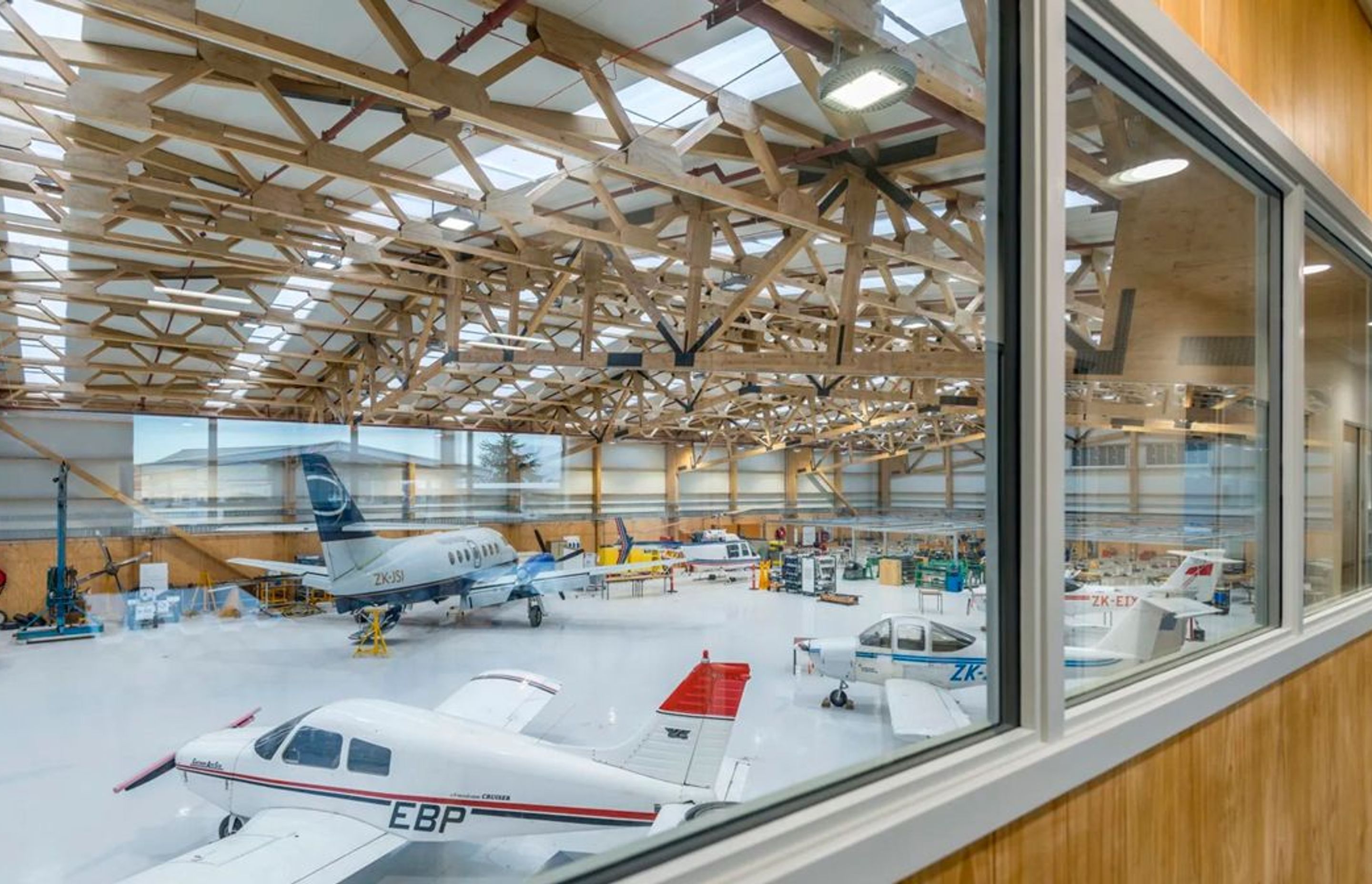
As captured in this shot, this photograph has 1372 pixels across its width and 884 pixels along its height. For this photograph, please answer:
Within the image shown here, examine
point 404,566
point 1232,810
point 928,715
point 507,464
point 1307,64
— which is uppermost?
point 1307,64

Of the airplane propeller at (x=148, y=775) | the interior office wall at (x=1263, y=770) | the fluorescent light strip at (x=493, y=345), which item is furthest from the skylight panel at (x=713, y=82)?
the airplane propeller at (x=148, y=775)

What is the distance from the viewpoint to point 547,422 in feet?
15.5

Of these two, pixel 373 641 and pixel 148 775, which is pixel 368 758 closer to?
pixel 373 641

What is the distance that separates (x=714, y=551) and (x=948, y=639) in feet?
20.5

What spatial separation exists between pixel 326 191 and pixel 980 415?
4879 mm

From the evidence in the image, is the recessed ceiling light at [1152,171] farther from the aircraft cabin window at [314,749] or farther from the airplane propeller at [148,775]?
the aircraft cabin window at [314,749]

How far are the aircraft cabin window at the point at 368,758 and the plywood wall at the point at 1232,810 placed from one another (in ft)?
8.59

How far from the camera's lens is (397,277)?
Result: 6.14 meters

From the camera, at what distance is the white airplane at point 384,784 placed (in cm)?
226

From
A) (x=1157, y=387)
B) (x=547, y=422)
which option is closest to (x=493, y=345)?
(x=547, y=422)

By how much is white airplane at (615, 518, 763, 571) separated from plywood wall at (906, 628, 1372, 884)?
4.19 m

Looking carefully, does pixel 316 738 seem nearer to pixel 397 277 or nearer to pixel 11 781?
pixel 11 781

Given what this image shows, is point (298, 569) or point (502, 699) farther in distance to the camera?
point (502, 699)

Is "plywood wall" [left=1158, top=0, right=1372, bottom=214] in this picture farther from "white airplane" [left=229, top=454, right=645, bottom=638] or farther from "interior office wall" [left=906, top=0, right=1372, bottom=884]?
"white airplane" [left=229, top=454, right=645, bottom=638]
